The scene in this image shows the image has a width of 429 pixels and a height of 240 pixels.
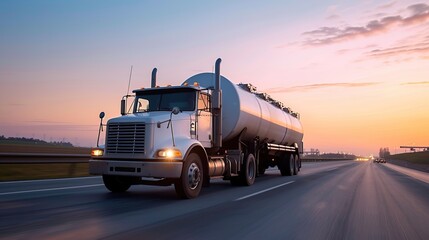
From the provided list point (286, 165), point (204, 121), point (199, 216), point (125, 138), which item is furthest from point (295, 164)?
point (199, 216)

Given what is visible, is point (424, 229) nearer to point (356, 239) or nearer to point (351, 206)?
point (356, 239)

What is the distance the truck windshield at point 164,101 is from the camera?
11641mm

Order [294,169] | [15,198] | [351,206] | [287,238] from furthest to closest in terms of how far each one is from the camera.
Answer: [294,169] < [351,206] < [15,198] < [287,238]

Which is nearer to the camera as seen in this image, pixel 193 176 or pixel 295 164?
pixel 193 176

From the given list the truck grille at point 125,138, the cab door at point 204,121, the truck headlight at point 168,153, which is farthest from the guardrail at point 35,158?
the truck headlight at point 168,153

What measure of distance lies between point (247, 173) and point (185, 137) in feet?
15.3

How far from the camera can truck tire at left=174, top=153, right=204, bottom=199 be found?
10.1 meters

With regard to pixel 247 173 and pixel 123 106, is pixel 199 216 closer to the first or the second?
pixel 123 106

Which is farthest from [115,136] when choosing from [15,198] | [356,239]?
[356,239]

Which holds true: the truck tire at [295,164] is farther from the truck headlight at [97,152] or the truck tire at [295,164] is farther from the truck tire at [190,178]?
the truck headlight at [97,152]

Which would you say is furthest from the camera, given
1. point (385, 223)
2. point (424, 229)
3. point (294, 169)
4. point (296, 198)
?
point (294, 169)

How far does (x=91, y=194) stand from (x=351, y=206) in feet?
21.5

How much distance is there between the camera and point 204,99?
12164 millimetres

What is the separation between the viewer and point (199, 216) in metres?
7.89
